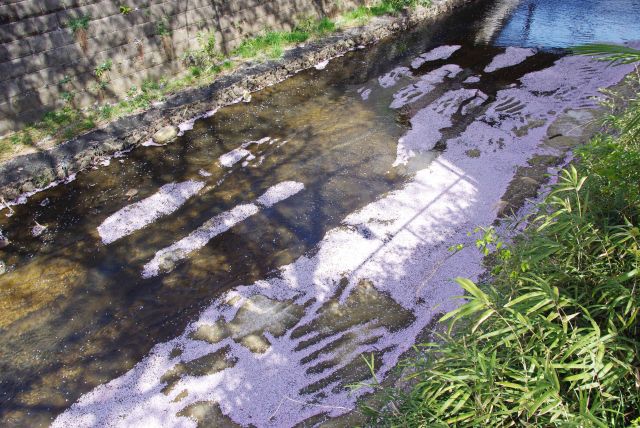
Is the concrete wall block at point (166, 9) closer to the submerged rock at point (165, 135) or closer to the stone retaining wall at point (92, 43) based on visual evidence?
the stone retaining wall at point (92, 43)

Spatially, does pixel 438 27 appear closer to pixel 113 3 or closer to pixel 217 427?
pixel 113 3

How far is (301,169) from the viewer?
5.99 m

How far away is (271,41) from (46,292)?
638 centimetres

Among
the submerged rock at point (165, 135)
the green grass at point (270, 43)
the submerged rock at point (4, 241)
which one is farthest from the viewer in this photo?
the green grass at point (270, 43)

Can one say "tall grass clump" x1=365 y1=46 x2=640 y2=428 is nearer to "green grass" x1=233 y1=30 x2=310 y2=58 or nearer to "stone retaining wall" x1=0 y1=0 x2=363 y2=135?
"stone retaining wall" x1=0 y1=0 x2=363 y2=135

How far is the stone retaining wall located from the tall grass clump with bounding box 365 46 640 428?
21.8 ft

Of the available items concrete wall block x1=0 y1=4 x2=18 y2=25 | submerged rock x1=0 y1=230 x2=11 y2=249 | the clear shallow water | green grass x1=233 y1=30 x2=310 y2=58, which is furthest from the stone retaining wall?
the clear shallow water

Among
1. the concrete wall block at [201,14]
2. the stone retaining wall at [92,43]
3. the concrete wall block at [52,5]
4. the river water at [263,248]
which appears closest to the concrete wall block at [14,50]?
the stone retaining wall at [92,43]

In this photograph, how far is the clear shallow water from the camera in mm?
9242

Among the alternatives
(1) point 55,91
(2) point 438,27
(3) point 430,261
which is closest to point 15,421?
(3) point 430,261

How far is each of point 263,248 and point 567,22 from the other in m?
9.45

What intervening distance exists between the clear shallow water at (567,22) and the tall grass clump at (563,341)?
791cm

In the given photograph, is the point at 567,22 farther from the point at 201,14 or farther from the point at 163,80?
the point at 163,80

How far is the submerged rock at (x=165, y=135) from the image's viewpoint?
6656 millimetres
